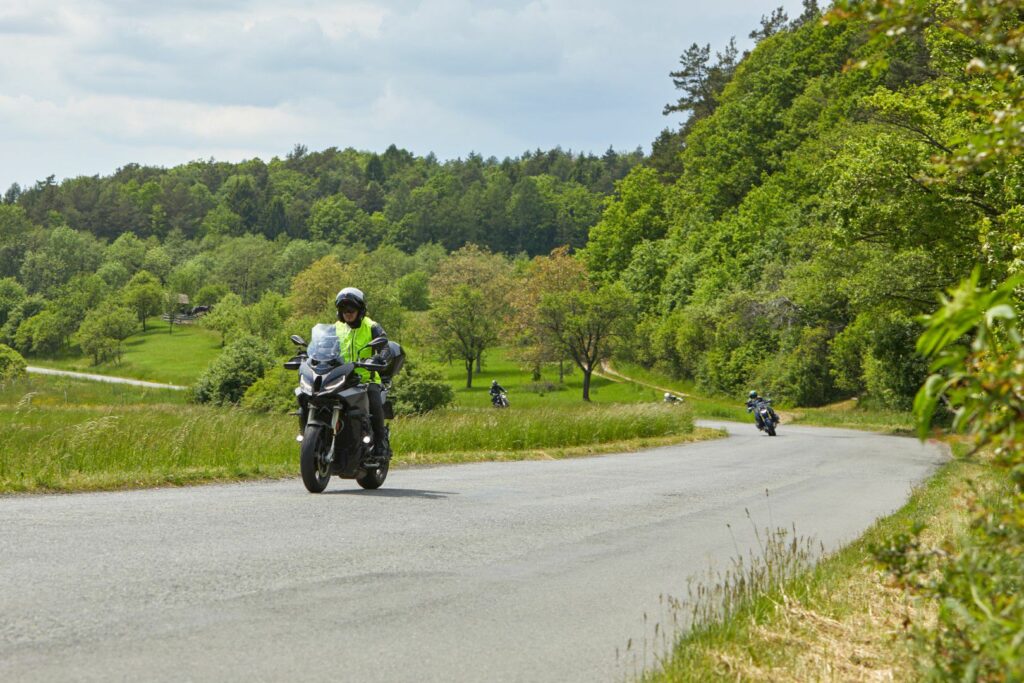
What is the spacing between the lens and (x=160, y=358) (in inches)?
4771

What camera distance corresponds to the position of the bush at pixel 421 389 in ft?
196

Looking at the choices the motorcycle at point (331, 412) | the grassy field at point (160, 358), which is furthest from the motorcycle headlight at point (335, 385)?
the grassy field at point (160, 358)

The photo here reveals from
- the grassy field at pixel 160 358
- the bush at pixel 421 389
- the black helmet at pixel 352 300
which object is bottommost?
the grassy field at pixel 160 358

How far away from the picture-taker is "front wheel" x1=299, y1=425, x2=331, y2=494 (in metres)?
10.9

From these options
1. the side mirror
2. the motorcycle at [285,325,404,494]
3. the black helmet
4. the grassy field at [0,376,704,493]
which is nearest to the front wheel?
the motorcycle at [285,325,404,494]

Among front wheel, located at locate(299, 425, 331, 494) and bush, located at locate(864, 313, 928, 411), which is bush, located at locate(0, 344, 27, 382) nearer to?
bush, located at locate(864, 313, 928, 411)

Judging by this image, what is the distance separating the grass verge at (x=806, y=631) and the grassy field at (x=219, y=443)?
25.2ft

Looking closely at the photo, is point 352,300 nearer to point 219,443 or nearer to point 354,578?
point 219,443

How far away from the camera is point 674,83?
448ft

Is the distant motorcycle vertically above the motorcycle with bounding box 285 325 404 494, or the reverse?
the motorcycle with bounding box 285 325 404 494

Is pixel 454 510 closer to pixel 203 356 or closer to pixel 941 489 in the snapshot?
pixel 941 489

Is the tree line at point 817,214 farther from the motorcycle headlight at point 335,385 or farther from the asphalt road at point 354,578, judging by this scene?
the motorcycle headlight at point 335,385

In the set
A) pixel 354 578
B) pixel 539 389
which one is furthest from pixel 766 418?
pixel 539 389

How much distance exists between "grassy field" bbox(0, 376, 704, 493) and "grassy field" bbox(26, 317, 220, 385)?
271ft
